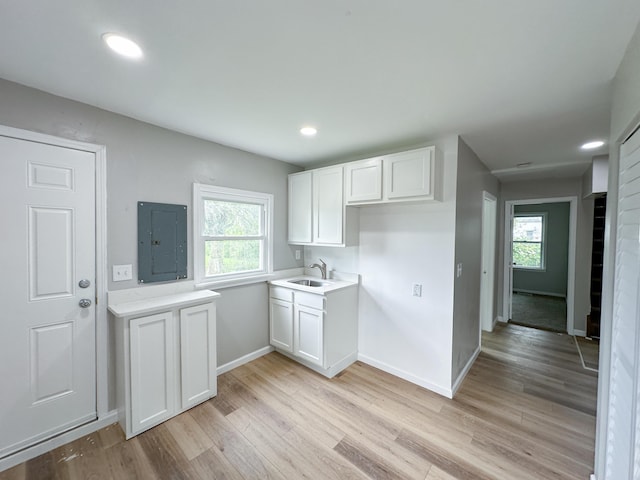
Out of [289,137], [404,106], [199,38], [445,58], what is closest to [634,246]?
[445,58]

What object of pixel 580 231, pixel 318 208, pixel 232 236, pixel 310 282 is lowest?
pixel 310 282

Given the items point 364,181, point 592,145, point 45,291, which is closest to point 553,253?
point 592,145

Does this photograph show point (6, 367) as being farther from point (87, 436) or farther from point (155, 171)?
point (155, 171)

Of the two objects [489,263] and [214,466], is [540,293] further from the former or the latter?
[214,466]

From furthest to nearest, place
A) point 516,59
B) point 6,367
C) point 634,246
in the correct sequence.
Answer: point 6,367 < point 516,59 < point 634,246

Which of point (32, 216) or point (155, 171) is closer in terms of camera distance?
point (32, 216)

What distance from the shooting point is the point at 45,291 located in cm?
181

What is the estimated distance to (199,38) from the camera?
1.24m

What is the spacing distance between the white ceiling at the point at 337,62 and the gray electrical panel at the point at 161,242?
0.74m

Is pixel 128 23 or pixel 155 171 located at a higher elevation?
pixel 128 23

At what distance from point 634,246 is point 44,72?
3106 mm

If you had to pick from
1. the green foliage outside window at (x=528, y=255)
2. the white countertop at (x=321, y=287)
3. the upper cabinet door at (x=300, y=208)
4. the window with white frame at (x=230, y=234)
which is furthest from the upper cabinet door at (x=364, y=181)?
the green foliage outside window at (x=528, y=255)

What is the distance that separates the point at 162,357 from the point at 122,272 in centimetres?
74

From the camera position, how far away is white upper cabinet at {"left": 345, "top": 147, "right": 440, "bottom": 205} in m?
2.30
